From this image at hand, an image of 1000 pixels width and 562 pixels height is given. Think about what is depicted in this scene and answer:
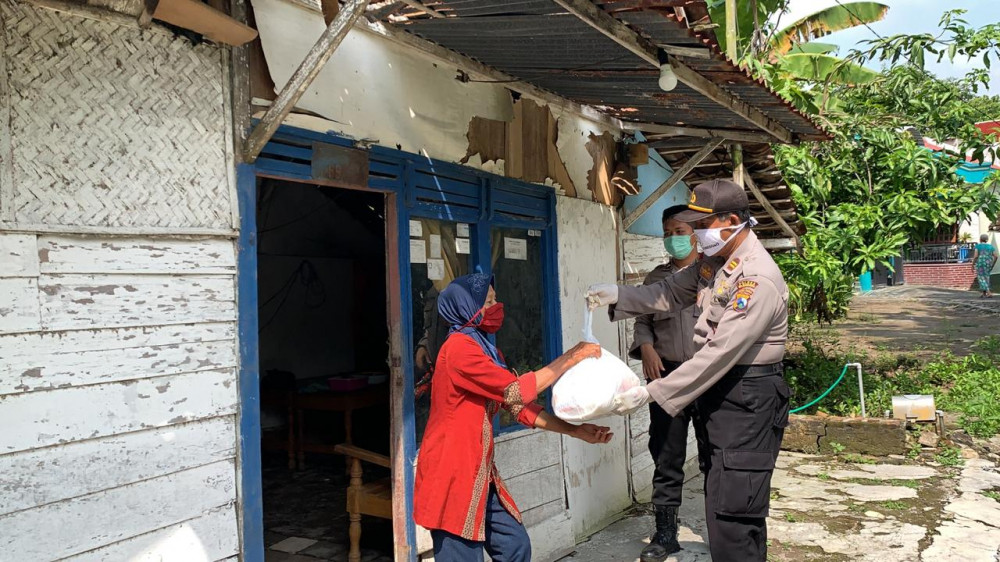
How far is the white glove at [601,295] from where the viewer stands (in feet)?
12.4

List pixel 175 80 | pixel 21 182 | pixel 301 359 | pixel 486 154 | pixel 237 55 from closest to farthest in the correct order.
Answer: pixel 21 182 < pixel 175 80 < pixel 237 55 < pixel 486 154 < pixel 301 359

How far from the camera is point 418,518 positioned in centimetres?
299

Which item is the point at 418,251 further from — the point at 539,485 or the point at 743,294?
the point at 539,485

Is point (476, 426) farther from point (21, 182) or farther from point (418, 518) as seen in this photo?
point (21, 182)

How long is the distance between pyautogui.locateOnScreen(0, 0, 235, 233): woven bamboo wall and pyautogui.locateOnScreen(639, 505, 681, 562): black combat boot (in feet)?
10.8

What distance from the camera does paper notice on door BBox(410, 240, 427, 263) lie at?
3924mm

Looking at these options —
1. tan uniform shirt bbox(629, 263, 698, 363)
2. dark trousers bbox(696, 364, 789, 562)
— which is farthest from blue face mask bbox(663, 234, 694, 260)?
dark trousers bbox(696, 364, 789, 562)

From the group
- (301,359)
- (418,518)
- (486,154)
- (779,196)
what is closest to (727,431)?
(418,518)

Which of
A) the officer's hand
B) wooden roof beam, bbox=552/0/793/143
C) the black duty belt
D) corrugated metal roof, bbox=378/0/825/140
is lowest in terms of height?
the officer's hand

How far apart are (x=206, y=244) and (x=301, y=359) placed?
5.42 m

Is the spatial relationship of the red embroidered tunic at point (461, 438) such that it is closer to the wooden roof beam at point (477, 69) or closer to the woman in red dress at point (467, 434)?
the woman in red dress at point (467, 434)

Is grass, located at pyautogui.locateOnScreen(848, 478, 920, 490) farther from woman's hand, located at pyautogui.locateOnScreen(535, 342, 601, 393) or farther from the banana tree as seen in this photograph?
the banana tree

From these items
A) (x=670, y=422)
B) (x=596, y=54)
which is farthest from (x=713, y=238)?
(x=670, y=422)

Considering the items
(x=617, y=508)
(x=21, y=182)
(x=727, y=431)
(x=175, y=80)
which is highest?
(x=175, y=80)
